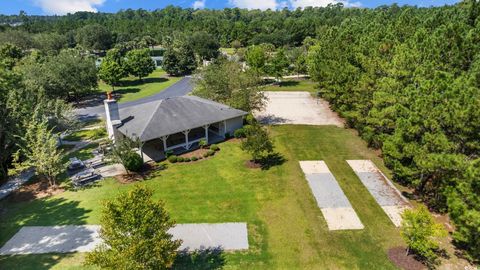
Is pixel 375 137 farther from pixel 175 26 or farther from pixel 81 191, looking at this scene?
pixel 175 26

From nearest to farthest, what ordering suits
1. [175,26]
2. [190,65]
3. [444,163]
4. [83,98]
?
[444,163] < [83,98] < [190,65] < [175,26]

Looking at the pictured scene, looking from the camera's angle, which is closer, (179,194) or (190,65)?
(179,194)

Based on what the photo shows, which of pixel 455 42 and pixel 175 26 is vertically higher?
pixel 175 26

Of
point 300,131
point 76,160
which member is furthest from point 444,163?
point 76,160

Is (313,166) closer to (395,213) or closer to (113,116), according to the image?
(395,213)

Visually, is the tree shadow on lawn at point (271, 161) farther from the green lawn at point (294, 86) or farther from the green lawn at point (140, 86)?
the green lawn at point (140, 86)

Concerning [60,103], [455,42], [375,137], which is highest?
[455,42]
